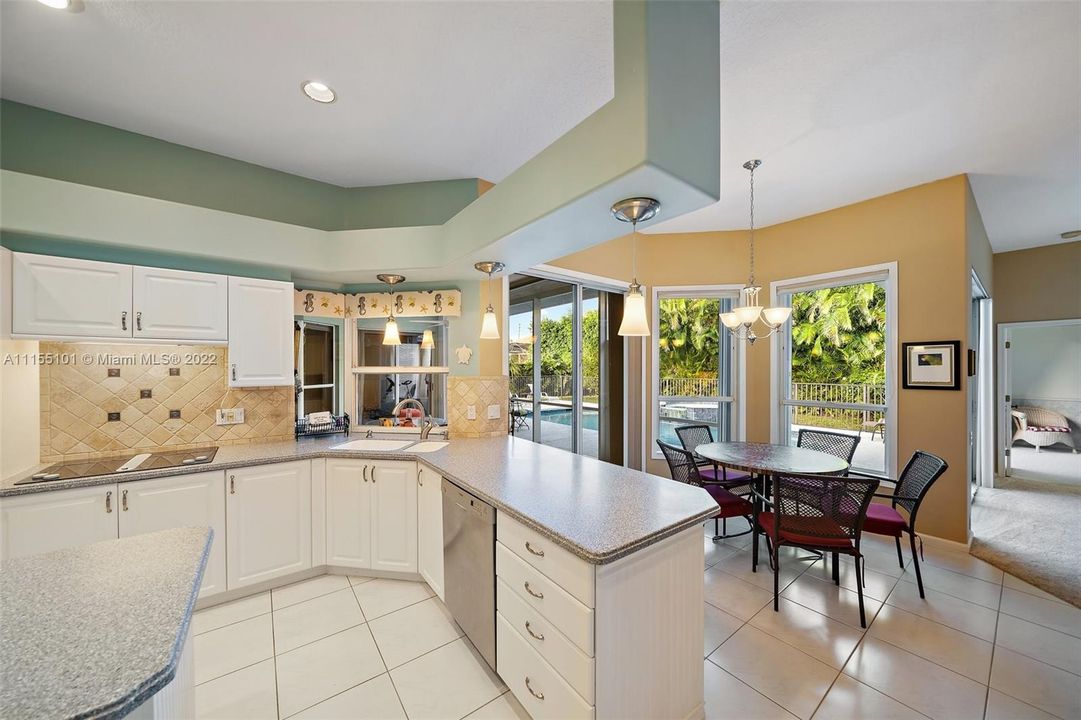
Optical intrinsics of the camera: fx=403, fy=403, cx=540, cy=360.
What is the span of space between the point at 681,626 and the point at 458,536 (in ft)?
3.70

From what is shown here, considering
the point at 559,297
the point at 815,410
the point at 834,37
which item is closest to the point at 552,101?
the point at 834,37

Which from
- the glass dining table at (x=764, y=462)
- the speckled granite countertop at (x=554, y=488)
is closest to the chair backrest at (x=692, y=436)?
the glass dining table at (x=764, y=462)

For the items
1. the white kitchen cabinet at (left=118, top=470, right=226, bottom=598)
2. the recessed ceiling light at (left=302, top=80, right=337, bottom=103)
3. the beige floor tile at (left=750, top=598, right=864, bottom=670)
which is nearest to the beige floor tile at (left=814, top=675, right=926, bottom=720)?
the beige floor tile at (left=750, top=598, right=864, bottom=670)

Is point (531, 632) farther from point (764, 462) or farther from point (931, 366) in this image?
point (931, 366)

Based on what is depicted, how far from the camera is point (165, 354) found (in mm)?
2684

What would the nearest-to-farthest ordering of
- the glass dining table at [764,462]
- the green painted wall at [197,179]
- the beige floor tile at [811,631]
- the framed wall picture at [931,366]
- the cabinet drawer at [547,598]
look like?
the cabinet drawer at [547,598], the beige floor tile at [811,631], the green painted wall at [197,179], the glass dining table at [764,462], the framed wall picture at [931,366]

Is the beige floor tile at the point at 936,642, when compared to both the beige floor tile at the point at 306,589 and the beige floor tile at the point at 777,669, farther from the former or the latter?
the beige floor tile at the point at 306,589

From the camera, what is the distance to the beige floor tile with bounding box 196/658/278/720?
5.61ft

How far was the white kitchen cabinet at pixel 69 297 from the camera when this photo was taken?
2.13m

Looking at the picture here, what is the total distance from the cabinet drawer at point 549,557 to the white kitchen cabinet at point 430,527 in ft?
2.46

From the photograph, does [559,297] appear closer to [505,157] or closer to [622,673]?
[505,157]

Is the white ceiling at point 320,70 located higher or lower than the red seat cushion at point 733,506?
higher

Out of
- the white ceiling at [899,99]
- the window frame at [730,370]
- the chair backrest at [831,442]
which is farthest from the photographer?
the window frame at [730,370]

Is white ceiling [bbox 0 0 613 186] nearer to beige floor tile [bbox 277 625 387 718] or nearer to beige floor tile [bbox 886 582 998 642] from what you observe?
beige floor tile [bbox 277 625 387 718]
